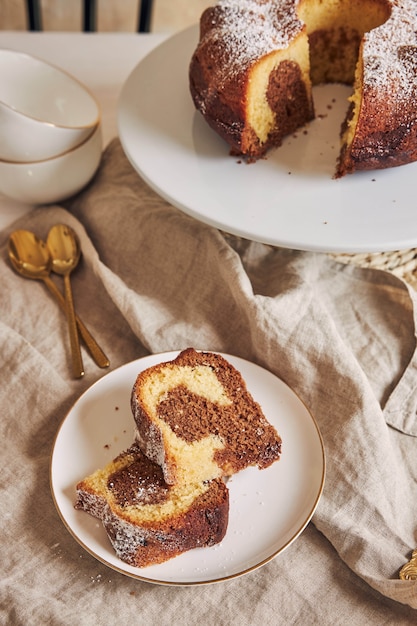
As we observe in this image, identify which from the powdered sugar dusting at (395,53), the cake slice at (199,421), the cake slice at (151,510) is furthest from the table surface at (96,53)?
the cake slice at (151,510)

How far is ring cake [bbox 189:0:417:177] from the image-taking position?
1.57 metres

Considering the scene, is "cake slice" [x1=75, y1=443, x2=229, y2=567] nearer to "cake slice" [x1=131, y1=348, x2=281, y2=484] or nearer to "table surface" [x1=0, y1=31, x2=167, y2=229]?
"cake slice" [x1=131, y1=348, x2=281, y2=484]

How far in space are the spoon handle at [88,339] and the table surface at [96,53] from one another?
0.62 m

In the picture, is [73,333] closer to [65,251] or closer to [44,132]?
[65,251]

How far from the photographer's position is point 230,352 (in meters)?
1.59

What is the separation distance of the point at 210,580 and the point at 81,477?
294mm

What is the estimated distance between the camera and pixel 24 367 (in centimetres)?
152

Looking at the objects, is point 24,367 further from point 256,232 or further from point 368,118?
point 368,118

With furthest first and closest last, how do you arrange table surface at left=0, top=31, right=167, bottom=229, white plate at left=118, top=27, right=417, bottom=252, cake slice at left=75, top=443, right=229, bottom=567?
table surface at left=0, top=31, right=167, bottom=229 → white plate at left=118, top=27, right=417, bottom=252 → cake slice at left=75, top=443, right=229, bottom=567

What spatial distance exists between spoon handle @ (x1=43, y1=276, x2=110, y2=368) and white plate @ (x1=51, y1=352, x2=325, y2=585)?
107mm

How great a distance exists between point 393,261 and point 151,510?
2.74 ft

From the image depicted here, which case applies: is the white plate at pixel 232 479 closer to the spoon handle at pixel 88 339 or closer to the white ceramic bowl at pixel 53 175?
the spoon handle at pixel 88 339

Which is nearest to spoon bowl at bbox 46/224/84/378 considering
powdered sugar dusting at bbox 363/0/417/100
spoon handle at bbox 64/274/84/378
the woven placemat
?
spoon handle at bbox 64/274/84/378

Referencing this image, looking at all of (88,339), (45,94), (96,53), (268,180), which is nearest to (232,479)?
(88,339)
